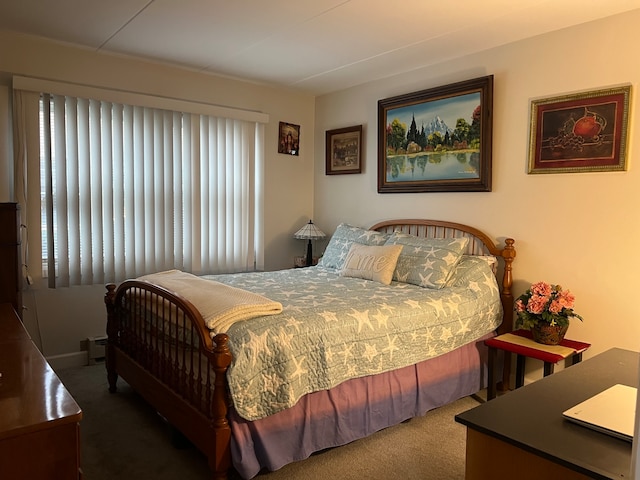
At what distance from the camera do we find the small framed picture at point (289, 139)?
4.72m

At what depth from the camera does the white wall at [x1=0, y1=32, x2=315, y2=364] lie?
338 cm

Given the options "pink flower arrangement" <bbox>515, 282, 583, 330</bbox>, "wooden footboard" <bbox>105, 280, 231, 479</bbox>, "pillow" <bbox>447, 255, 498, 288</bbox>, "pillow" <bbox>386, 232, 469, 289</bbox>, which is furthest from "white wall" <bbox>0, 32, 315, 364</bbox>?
"pink flower arrangement" <bbox>515, 282, 583, 330</bbox>

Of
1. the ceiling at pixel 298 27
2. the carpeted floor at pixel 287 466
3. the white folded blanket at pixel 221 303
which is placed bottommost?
the carpeted floor at pixel 287 466

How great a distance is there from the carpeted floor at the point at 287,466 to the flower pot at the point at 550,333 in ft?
2.23

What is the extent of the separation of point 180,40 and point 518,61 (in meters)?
2.36

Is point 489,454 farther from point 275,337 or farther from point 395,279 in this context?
point 395,279

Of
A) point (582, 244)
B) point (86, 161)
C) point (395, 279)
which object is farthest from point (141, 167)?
point (582, 244)

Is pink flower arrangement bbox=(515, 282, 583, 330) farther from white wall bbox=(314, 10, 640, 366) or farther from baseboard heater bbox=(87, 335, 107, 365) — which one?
baseboard heater bbox=(87, 335, 107, 365)

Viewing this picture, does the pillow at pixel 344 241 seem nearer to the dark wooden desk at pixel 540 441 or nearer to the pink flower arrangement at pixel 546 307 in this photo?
the pink flower arrangement at pixel 546 307

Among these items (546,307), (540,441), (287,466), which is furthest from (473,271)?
(540,441)

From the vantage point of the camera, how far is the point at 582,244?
300 centimetres

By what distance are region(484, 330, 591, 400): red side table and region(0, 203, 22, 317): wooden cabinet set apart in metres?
2.86

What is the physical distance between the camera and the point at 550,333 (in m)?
2.84

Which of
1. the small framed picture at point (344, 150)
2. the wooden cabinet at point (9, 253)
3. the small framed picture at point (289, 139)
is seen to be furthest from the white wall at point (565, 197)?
the wooden cabinet at point (9, 253)
